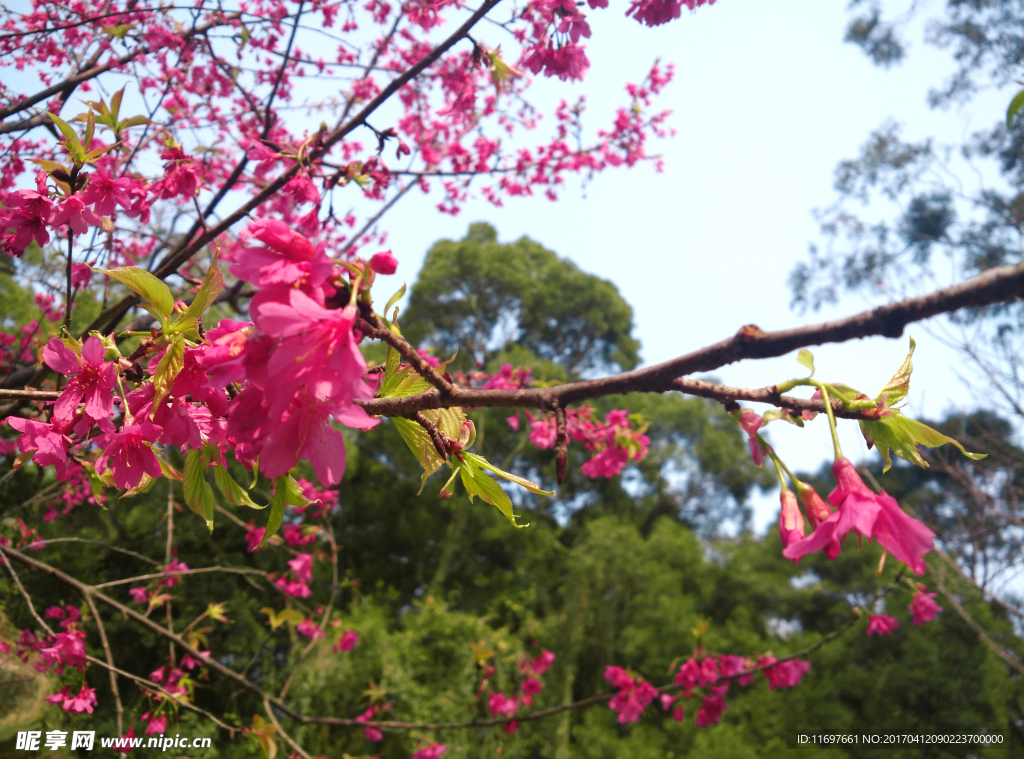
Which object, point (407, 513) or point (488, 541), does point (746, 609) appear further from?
point (407, 513)

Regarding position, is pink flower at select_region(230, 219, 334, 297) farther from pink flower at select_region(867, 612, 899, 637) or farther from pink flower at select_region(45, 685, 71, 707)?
pink flower at select_region(867, 612, 899, 637)

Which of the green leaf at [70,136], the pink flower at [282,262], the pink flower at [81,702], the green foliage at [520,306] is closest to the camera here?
the pink flower at [282,262]

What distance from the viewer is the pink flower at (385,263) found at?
0.50 metres

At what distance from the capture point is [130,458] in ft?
2.56

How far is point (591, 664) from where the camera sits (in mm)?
6680

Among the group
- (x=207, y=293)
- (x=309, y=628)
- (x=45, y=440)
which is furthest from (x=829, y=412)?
(x=309, y=628)

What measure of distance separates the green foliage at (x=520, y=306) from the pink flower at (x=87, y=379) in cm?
1161

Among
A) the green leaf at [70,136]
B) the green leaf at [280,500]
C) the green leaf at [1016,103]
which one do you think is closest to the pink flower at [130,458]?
the green leaf at [280,500]

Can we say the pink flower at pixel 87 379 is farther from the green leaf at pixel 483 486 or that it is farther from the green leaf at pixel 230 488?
the green leaf at pixel 483 486

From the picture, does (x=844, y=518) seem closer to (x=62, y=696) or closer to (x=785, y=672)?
(x=785, y=672)

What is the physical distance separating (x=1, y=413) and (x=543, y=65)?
1793 mm

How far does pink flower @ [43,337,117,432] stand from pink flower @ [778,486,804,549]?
35.5 inches

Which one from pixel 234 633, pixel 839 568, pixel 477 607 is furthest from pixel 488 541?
pixel 839 568

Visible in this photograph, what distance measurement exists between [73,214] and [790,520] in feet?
4.75
